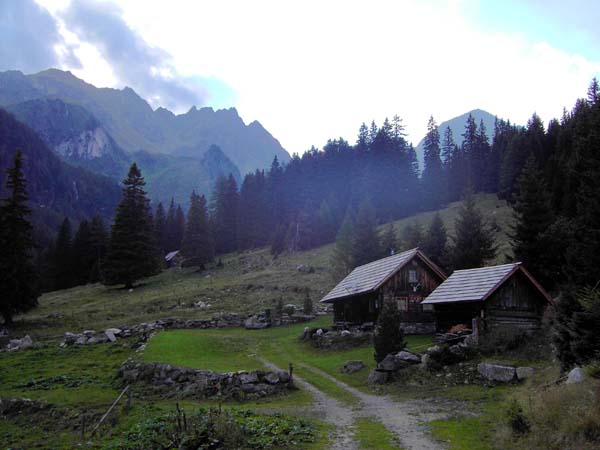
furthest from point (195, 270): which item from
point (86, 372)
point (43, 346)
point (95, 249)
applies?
point (86, 372)

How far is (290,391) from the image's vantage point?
24.4 meters

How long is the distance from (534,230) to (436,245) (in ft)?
45.5

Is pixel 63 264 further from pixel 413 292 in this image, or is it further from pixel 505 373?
pixel 505 373

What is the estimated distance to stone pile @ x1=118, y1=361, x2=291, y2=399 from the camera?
79.8 ft

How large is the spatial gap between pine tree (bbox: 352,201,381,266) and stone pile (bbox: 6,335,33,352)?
121 feet

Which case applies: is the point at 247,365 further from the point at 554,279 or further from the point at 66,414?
the point at 554,279

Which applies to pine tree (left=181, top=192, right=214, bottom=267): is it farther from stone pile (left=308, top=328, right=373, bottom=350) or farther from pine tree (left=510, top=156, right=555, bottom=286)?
pine tree (left=510, top=156, right=555, bottom=286)

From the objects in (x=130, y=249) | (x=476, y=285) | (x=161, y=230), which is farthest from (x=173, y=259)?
(x=476, y=285)

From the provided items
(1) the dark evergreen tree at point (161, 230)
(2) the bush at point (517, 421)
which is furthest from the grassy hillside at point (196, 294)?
(2) the bush at point (517, 421)

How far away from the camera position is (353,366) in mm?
28516

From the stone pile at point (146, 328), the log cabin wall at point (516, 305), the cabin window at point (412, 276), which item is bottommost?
the stone pile at point (146, 328)

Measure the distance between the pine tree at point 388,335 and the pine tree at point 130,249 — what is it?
177ft

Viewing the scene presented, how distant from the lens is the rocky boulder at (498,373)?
21938 mm

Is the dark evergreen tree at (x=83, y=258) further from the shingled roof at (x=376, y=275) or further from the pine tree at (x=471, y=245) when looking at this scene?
the pine tree at (x=471, y=245)
